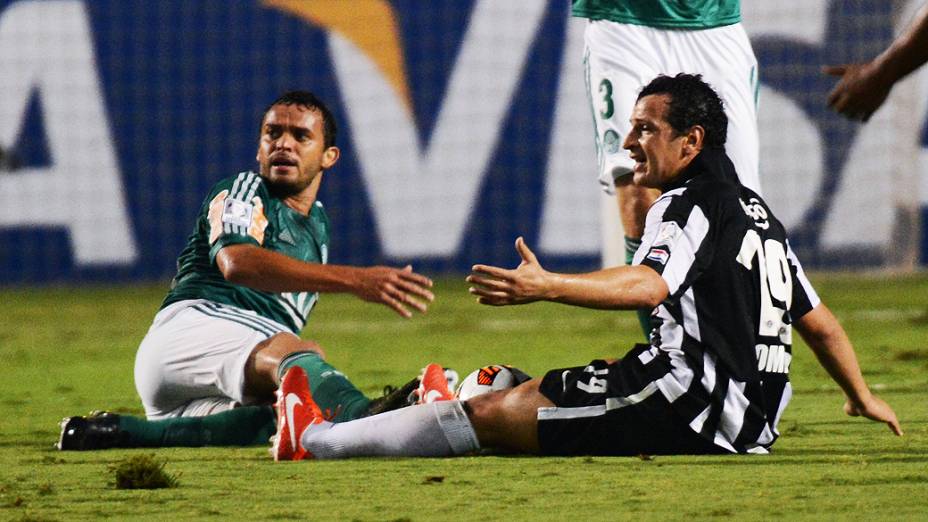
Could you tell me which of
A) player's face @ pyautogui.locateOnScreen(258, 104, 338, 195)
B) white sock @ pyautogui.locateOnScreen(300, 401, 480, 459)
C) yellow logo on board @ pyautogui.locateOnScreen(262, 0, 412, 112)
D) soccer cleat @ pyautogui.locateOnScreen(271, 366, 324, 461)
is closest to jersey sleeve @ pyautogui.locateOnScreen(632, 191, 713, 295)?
white sock @ pyautogui.locateOnScreen(300, 401, 480, 459)

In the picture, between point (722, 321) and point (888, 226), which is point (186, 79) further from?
point (722, 321)

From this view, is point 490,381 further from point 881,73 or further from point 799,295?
point 881,73

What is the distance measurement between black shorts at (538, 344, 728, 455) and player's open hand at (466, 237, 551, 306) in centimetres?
76

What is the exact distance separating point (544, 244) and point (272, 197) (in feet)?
27.1

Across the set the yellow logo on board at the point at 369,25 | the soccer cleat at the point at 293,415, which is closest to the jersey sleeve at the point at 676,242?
the soccer cleat at the point at 293,415

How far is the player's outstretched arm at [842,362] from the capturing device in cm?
426

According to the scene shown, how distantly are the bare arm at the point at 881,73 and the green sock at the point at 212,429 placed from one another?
2077mm

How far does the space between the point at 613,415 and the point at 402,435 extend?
0.59 metres

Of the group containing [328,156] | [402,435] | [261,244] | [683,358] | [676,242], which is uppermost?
[328,156]

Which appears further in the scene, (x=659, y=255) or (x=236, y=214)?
(x=236, y=214)

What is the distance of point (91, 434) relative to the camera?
459 centimetres

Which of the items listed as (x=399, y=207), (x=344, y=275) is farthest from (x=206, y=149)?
(x=344, y=275)

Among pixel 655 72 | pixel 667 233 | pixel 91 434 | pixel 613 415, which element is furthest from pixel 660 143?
pixel 91 434

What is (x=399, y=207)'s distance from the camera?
13.3 meters
